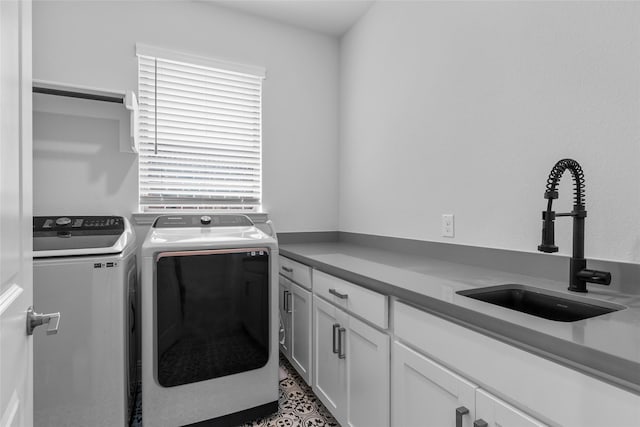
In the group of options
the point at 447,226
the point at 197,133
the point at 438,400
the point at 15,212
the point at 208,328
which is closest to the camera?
the point at 15,212

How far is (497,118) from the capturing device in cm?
150

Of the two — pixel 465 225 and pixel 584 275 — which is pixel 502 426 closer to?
pixel 584 275

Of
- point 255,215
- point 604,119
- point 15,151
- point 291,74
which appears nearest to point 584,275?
point 604,119

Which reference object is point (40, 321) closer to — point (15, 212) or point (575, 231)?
point (15, 212)

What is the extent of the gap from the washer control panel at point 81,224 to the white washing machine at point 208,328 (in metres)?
0.29

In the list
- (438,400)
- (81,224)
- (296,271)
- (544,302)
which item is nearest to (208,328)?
(296,271)

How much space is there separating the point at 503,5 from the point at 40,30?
8.15ft

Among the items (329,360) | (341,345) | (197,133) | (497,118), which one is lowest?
(329,360)

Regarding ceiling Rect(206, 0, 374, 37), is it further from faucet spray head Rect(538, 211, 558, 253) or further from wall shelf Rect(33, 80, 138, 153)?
faucet spray head Rect(538, 211, 558, 253)

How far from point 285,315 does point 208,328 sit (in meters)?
0.72

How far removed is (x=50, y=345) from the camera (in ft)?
4.66

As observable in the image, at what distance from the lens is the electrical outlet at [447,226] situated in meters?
1.72

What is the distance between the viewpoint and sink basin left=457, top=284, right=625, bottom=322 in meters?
1.00

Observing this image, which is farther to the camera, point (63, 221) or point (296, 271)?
point (296, 271)
